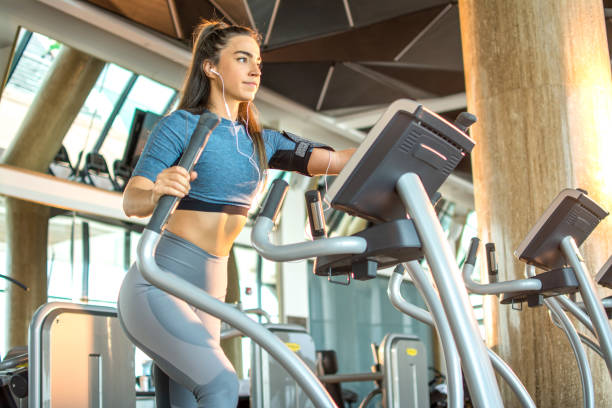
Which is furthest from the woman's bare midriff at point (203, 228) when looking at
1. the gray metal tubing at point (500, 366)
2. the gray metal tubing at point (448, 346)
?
the gray metal tubing at point (500, 366)

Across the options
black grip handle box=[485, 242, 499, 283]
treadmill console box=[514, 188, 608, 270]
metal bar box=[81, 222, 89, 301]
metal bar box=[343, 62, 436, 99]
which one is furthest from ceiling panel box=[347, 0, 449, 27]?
treadmill console box=[514, 188, 608, 270]

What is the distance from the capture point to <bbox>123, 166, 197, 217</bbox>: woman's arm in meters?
1.33

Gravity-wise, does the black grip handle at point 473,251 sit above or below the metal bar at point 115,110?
below

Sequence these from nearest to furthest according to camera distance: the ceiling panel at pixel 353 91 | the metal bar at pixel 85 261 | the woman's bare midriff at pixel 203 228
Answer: the woman's bare midriff at pixel 203 228, the metal bar at pixel 85 261, the ceiling panel at pixel 353 91

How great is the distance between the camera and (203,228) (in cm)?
160

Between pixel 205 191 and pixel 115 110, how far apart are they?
778 cm

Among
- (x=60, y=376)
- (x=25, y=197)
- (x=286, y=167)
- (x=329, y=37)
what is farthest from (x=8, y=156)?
(x=286, y=167)

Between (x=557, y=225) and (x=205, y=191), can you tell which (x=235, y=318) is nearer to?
(x=205, y=191)

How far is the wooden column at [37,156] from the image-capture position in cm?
731

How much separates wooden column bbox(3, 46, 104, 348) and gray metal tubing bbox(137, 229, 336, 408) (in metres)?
6.55

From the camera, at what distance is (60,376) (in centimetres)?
239

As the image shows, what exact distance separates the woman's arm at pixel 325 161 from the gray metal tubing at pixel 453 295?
598mm

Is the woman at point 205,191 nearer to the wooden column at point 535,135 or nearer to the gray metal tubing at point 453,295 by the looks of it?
the gray metal tubing at point 453,295

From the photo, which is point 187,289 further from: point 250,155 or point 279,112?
point 279,112
